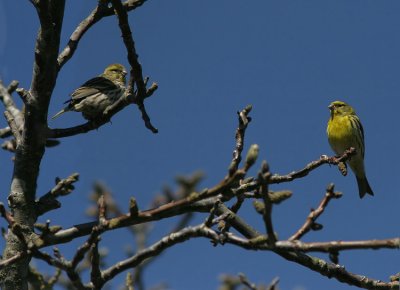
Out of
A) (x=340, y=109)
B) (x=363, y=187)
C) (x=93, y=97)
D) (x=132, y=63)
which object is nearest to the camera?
(x=132, y=63)

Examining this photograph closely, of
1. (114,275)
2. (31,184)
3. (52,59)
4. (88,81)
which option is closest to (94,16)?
(52,59)

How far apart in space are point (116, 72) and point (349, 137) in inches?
156

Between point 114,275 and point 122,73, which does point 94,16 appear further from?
point 122,73

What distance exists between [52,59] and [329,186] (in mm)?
1990

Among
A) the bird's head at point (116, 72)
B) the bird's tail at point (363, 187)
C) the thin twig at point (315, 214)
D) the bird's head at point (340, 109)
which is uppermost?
the bird's head at point (116, 72)

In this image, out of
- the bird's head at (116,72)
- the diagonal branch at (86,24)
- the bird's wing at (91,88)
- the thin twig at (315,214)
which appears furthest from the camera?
the bird's head at (116,72)

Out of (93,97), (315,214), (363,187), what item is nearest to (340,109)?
(363,187)

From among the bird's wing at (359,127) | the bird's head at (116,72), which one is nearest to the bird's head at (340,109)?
the bird's wing at (359,127)

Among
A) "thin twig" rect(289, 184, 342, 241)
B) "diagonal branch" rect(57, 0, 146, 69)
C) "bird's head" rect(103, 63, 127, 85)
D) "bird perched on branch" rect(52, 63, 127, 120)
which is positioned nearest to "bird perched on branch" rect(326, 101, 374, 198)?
"bird's head" rect(103, 63, 127, 85)

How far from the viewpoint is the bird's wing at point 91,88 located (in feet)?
24.1

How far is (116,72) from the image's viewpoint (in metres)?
9.52

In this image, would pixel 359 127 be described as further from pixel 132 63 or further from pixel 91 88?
pixel 132 63

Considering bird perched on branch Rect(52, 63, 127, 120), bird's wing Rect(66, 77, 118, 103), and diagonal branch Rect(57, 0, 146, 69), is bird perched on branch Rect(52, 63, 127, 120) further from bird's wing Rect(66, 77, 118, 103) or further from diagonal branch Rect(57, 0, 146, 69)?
diagonal branch Rect(57, 0, 146, 69)

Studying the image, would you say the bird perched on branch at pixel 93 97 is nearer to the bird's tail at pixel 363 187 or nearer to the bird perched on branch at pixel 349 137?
the bird perched on branch at pixel 349 137
